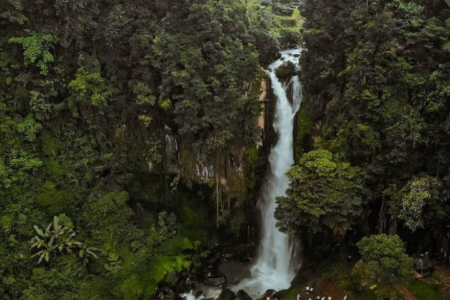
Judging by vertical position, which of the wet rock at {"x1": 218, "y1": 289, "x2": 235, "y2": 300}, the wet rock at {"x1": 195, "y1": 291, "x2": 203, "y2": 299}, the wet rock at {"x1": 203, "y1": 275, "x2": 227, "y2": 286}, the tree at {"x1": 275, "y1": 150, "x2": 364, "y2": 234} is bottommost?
the wet rock at {"x1": 195, "y1": 291, "x2": 203, "y2": 299}

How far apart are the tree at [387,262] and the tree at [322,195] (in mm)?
1608

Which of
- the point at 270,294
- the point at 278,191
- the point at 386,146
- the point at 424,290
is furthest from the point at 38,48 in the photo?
the point at 424,290

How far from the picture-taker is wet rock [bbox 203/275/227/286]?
58.1 ft

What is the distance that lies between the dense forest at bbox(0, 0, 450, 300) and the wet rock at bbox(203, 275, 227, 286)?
0.77 m

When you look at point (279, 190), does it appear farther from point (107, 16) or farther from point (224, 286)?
point (107, 16)

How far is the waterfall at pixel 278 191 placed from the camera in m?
18.2

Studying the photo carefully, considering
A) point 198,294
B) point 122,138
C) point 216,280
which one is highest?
point 122,138

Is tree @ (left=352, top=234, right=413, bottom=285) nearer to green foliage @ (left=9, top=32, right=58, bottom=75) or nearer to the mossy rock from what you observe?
the mossy rock

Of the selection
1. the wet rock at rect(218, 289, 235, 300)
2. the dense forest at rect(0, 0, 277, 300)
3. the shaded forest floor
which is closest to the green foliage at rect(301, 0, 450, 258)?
the shaded forest floor

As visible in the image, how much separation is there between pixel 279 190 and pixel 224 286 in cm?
558

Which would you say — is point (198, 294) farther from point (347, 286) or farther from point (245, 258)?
point (347, 286)

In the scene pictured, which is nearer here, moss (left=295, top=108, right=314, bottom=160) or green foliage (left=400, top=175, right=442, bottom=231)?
green foliage (left=400, top=175, right=442, bottom=231)

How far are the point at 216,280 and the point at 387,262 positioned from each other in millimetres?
8773

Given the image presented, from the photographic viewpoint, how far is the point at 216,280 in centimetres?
1784
